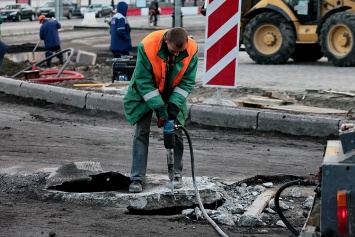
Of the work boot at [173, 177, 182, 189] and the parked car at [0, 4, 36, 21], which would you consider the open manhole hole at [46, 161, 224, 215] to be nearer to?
the work boot at [173, 177, 182, 189]

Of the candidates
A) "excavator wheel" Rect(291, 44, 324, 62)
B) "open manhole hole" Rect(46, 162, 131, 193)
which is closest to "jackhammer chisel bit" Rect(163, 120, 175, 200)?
"open manhole hole" Rect(46, 162, 131, 193)

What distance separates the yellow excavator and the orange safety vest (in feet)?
38.9

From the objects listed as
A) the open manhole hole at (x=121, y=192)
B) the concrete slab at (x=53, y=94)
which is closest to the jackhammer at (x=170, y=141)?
the open manhole hole at (x=121, y=192)

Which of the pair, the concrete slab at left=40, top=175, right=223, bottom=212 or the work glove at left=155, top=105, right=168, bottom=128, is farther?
the work glove at left=155, top=105, right=168, bottom=128

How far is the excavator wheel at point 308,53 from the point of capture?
2109 centimetres

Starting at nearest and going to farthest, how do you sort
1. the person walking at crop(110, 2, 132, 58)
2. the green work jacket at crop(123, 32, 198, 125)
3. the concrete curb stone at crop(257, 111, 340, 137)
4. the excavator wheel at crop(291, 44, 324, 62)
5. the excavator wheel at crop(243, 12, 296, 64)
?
the green work jacket at crop(123, 32, 198, 125), the concrete curb stone at crop(257, 111, 340, 137), the person walking at crop(110, 2, 132, 58), the excavator wheel at crop(243, 12, 296, 64), the excavator wheel at crop(291, 44, 324, 62)

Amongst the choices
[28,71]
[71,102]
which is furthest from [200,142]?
[28,71]

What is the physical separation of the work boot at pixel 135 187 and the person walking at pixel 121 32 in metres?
11.3

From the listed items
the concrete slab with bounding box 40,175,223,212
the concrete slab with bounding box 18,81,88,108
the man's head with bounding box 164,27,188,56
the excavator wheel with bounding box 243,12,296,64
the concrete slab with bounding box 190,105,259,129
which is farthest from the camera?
the excavator wheel with bounding box 243,12,296,64

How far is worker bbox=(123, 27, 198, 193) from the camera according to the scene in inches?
286

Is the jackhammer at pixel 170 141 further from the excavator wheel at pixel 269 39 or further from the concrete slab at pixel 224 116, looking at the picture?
the excavator wheel at pixel 269 39

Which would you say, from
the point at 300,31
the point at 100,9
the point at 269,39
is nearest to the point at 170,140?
the point at 300,31

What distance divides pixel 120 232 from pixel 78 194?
1.10 meters

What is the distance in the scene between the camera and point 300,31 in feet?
65.6
